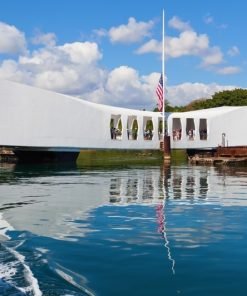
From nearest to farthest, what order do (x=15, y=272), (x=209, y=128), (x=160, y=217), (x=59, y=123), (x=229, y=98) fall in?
1. (x=15, y=272)
2. (x=160, y=217)
3. (x=59, y=123)
4. (x=209, y=128)
5. (x=229, y=98)

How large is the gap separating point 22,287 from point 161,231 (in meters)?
4.08

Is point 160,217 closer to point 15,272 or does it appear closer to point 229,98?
point 15,272

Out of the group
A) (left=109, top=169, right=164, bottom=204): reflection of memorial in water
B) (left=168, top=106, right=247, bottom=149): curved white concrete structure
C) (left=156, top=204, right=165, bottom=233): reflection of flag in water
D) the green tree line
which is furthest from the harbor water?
the green tree line

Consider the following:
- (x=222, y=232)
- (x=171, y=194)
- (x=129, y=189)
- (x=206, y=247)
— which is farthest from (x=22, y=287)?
(x=129, y=189)

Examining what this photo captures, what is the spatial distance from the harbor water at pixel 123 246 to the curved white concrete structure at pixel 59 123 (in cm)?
2076

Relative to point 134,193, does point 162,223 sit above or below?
below

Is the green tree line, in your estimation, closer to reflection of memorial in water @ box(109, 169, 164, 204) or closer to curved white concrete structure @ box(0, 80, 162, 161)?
curved white concrete structure @ box(0, 80, 162, 161)

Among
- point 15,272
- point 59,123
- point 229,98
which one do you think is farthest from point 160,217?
point 229,98

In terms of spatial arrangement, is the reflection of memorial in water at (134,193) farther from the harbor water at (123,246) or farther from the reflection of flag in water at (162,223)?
the reflection of flag in water at (162,223)

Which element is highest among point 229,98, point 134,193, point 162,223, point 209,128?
point 229,98

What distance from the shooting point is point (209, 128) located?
46344 mm

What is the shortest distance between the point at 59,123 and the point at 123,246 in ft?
98.7

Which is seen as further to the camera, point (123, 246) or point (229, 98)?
point (229, 98)

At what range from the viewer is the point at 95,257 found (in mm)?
7375
